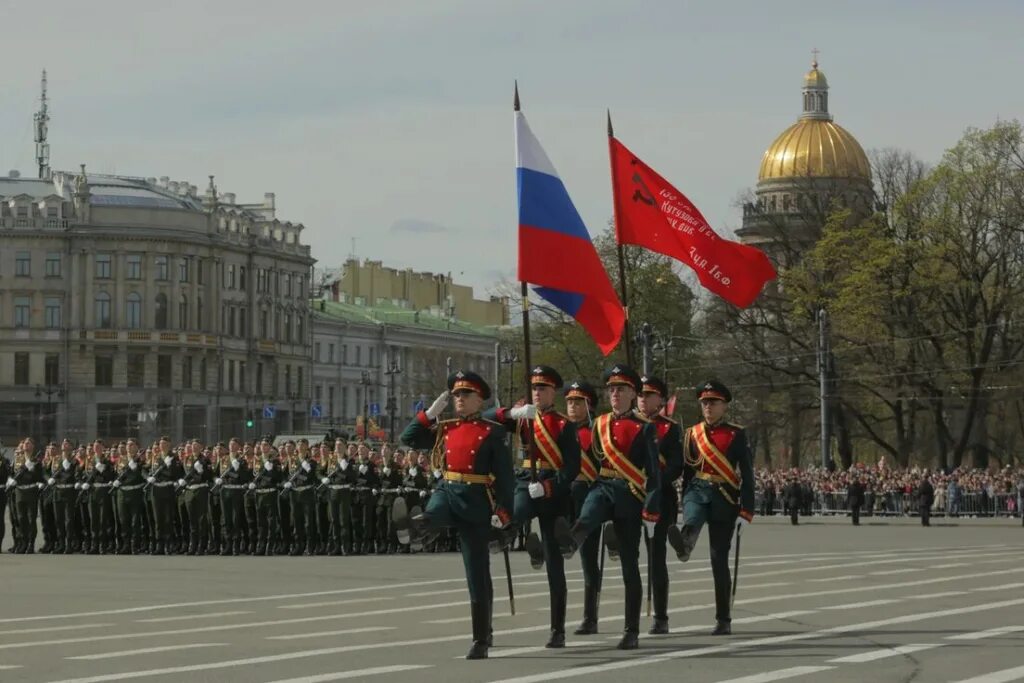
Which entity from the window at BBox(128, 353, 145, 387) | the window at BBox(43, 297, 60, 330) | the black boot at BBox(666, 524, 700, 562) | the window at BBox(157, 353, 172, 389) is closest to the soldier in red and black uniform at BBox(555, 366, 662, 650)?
the black boot at BBox(666, 524, 700, 562)

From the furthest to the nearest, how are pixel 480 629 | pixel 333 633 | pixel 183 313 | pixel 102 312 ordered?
pixel 183 313
pixel 102 312
pixel 333 633
pixel 480 629

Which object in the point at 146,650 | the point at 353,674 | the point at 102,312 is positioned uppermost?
the point at 102,312

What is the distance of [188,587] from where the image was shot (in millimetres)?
22406

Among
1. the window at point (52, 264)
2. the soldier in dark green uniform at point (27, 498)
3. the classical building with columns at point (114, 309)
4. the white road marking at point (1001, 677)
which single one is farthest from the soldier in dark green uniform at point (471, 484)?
the window at point (52, 264)

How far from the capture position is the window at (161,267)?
13725 centimetres

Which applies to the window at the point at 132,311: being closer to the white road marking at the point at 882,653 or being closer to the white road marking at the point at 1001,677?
the white road marking at the point at 882,653

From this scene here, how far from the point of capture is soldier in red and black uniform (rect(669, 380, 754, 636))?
51.2 feet

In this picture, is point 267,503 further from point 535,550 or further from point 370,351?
point 370,351

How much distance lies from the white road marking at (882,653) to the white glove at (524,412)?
2.37 meters

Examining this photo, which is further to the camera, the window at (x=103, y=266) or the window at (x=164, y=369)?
the window at (x=164, y=369)

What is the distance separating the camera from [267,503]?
31156 millimetres

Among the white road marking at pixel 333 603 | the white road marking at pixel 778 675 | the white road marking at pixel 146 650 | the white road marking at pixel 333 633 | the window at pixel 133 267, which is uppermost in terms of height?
the window at pixel 133 267

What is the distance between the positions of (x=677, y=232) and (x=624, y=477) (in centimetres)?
443

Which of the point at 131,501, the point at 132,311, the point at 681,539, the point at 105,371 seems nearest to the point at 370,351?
the point at 132,311
